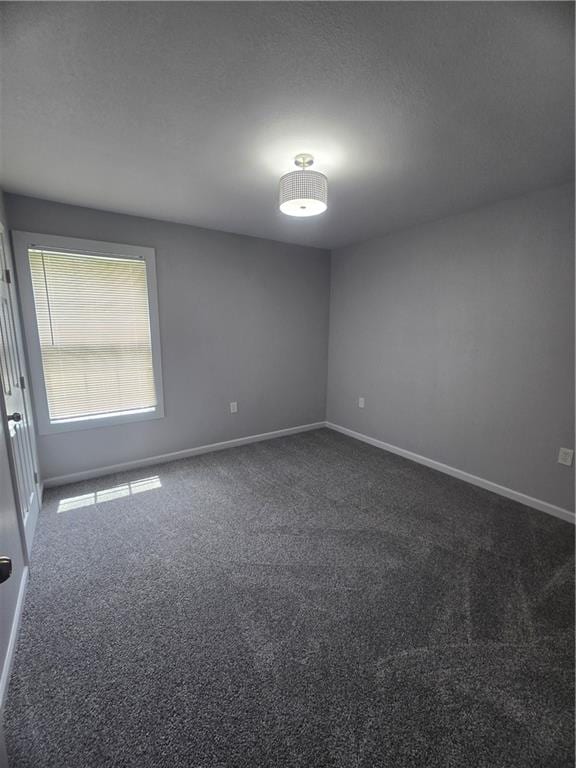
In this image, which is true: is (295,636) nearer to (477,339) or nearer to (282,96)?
(282,96)

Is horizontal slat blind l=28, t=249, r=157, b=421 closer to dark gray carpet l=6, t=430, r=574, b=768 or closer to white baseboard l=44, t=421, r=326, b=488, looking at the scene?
white baseboard l=44, t=421, r=326, b=488

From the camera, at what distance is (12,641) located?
145 cm

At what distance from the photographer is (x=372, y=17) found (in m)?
1.07

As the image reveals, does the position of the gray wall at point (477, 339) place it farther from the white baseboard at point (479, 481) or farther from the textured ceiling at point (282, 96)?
the textured ceiling at point (282, 96)

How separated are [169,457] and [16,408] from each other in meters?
1.58

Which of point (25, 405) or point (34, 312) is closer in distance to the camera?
Result: point (25, 405)

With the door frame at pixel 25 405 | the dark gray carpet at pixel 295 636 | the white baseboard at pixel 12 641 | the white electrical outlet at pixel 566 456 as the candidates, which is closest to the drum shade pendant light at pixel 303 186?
the door frame at pixel 25 405

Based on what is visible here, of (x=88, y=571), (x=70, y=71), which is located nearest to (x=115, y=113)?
(x=70, y=71)

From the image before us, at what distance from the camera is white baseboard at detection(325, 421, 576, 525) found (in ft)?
8.09

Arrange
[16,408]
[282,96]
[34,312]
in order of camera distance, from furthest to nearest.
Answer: [34,312] → [16,408] → [282,96]

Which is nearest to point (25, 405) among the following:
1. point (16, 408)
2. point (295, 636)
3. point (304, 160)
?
point (16, 408)

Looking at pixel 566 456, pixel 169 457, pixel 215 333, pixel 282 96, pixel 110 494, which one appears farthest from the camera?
pixel 215 333

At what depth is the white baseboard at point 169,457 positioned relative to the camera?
2.93m

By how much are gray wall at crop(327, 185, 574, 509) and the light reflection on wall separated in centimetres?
243
